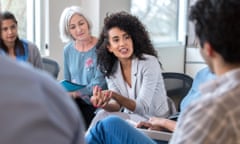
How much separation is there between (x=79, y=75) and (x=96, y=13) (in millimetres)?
907

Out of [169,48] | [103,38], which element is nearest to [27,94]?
[103,38]

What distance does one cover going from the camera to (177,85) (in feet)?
9.78

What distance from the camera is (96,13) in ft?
13.1

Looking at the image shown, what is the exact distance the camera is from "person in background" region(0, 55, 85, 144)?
598 millimetres

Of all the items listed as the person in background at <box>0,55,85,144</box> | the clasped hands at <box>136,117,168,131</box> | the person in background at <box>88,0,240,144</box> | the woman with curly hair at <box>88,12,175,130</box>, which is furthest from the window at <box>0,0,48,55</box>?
the person in background at <box>0,55,85,144</box>

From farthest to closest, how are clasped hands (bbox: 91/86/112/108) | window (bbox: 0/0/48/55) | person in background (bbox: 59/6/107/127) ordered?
window (bbox: 0/0/48/55) < person in background (bbox: 59/6/107/127) < clasped hands (bbox: 91/86/112/108)

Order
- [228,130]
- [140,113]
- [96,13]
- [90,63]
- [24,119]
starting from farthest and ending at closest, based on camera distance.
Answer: [96,13] < [90,63] < [140,113] < [228,130] < [24,119]

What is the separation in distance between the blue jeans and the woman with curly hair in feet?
1.47

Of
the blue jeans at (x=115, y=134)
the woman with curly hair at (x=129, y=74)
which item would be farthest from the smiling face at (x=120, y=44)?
the blue jeans at (x=115, y=134)

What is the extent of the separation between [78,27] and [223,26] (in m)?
2.40

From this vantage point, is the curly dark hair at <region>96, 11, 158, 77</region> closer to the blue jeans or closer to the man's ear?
the blue jeans

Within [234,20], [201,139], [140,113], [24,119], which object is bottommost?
[140,113]

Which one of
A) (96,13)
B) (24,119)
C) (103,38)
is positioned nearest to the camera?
(24,119)

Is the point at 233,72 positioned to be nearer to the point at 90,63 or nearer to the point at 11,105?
the point at 11,105
